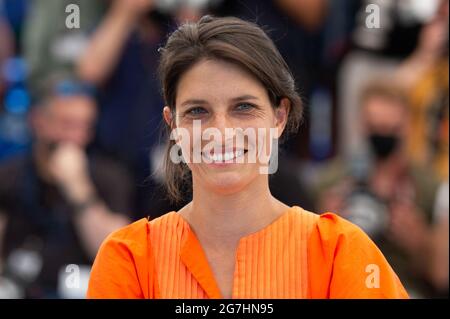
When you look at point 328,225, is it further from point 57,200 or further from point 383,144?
point 57,200

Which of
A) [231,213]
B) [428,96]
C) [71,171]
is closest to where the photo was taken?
[231,213]

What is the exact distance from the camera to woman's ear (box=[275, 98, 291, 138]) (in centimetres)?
208

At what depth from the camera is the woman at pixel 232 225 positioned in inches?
76.0

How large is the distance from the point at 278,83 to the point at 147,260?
48 centimetres

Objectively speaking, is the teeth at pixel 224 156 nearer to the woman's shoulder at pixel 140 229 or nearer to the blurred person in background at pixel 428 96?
the woman's shoulder at pixel 140 229

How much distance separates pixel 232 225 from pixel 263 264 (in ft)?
0.38

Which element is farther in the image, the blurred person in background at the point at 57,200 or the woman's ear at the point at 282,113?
the blurred person in background at the point at 57,200

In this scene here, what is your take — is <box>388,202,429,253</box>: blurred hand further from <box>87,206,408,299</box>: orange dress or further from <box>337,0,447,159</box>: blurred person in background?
<box>87,206,408,299</box>: orange dress

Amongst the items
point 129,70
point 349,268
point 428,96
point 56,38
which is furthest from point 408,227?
point 349,268

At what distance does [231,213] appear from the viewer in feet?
6.66

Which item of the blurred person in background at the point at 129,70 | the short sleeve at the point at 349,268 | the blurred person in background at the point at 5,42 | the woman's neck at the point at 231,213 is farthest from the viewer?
the blurred person in background at the point at 5,42

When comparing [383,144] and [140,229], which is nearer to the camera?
[140,229]

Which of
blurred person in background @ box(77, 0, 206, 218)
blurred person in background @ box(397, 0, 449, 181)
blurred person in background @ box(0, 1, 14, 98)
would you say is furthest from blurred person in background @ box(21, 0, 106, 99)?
blurred person in background @ box(397, 0, 449, 181)

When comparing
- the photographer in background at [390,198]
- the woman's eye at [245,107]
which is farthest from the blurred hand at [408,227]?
the woman's eye at [245,107]
